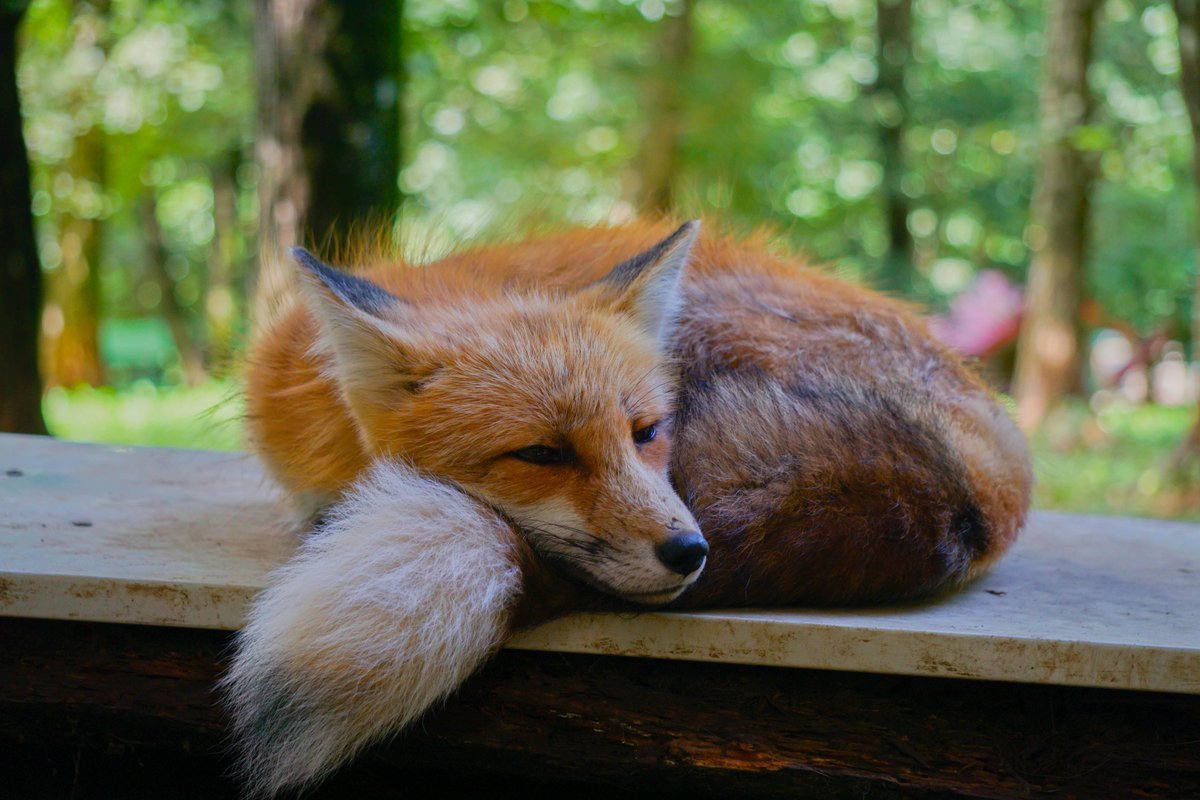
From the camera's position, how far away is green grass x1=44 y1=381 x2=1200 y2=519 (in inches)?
269

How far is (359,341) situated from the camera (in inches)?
86.3

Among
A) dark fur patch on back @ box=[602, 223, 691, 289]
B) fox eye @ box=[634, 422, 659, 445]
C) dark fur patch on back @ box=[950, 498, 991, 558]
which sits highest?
dark fur patch on back @ box=[602, 223, 691, 289]

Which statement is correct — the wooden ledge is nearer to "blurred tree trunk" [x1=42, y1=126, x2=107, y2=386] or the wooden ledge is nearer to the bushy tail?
the bushy tail

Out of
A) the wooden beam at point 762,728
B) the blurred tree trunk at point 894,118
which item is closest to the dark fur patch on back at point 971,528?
the wooden beam at point 762,728

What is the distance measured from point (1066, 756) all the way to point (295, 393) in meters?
1.97

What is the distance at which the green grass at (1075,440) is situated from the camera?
269 inches

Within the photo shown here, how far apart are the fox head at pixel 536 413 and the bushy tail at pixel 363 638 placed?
0.67 ft

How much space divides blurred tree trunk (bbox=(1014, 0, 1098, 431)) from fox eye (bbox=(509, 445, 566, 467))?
8.70 meters

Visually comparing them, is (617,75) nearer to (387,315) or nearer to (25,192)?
(25,192)

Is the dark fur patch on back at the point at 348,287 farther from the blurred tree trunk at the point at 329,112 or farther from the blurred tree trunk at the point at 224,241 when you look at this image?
the blurred tree trunk at the point at 224,241

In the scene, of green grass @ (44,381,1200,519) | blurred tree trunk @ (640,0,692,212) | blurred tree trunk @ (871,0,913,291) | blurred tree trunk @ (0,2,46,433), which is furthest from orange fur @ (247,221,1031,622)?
blurred tree trunk @ (871,0,913,291)

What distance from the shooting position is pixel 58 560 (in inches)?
84.7

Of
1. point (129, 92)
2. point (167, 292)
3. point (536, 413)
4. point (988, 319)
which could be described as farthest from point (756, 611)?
point (167, 292)

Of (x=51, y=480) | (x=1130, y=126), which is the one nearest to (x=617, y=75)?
(x=1130, y=126)
